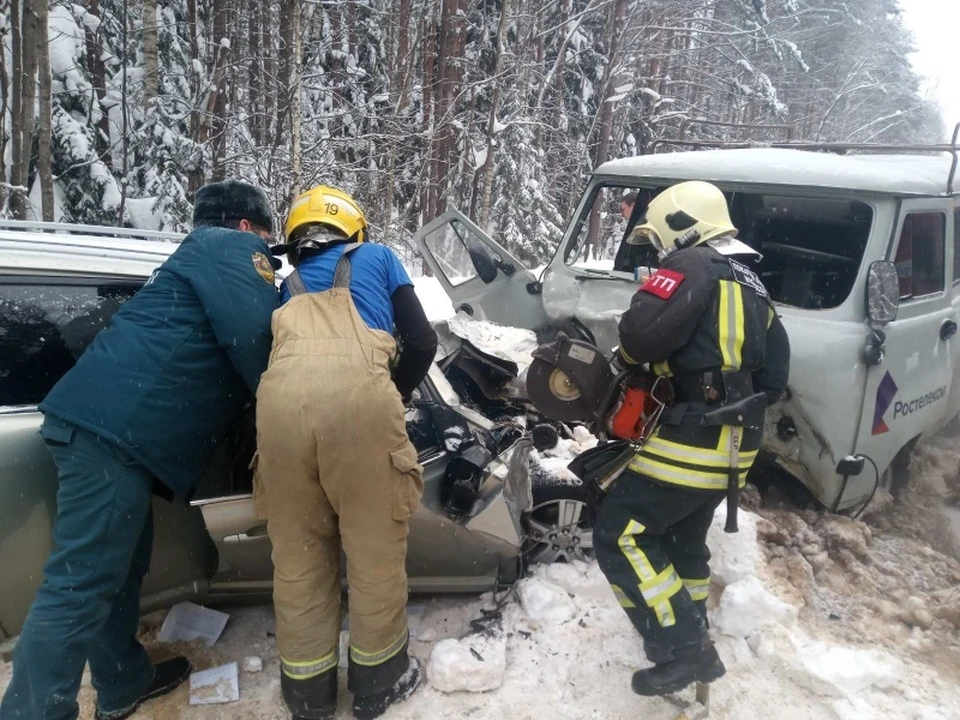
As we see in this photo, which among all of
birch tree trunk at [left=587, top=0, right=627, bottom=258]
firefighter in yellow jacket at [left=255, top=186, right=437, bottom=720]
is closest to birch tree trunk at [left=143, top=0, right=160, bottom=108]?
birch tree trunk at [left=587, top=0, right=627, bottom=258]

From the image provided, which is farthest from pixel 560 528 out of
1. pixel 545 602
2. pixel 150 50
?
pixel 150 50

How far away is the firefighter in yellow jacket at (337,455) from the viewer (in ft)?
6.59

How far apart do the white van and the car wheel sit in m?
1.07

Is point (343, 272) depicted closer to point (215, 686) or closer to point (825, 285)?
A: point (215, 686)

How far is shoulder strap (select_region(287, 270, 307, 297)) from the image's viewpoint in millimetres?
2221

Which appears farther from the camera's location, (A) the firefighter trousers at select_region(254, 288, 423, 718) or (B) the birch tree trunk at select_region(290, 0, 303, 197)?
(B) the birch tree trunk at select_region(290, 0, 303, 197)

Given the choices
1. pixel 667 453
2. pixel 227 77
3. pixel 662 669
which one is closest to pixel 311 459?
pixel 667 453

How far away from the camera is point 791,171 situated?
3607 mm

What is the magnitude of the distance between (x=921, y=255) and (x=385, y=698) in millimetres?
3711

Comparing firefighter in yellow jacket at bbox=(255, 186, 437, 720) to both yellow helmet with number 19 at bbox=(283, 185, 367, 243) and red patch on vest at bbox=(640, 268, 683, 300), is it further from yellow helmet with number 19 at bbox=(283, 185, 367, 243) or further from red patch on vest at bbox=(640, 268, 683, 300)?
red patch on vest at bbox=(640, 268, 683, 300)

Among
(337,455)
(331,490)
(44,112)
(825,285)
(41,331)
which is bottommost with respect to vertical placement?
Result: (331,490)

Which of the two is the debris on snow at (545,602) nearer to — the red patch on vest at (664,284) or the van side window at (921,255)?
the red patch on vest at (664,284)

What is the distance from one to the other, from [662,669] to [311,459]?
148 centimetres

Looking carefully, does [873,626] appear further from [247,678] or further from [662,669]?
[247,678]
